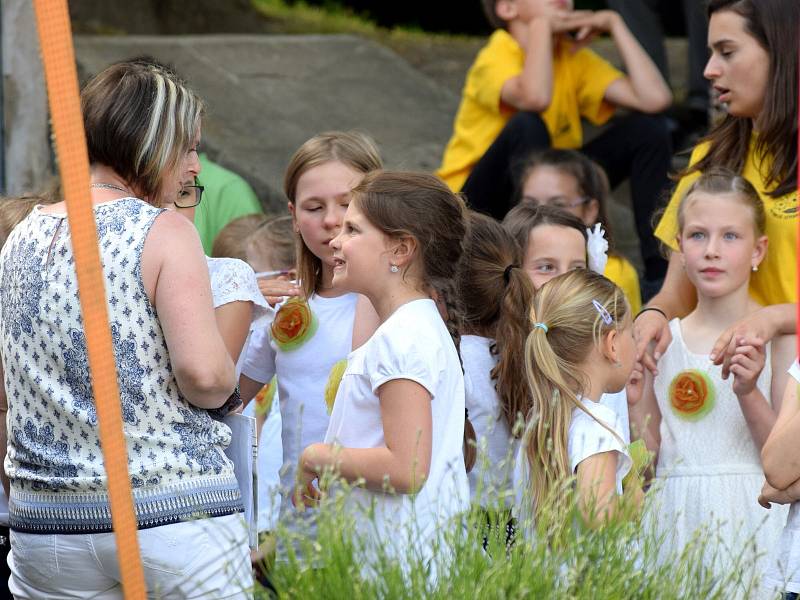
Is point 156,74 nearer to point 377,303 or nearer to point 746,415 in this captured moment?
point 377,303

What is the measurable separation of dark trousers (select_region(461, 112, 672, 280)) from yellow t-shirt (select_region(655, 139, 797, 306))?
51.2 inches

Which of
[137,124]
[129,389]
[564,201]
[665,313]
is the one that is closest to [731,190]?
[665,313]

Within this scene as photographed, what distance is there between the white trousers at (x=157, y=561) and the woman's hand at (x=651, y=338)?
158 cm

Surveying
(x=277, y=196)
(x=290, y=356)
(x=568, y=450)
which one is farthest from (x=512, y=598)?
(x=277, y=196)

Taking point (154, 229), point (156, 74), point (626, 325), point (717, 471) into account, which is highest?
point (156, 74)

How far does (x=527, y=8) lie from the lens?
577 cm

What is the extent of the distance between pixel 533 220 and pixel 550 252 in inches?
5.3

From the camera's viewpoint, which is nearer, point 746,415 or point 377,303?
point 377,303

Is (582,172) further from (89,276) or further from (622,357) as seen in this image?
(89,276)

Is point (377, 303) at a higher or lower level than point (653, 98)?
lower

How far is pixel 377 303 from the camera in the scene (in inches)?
127

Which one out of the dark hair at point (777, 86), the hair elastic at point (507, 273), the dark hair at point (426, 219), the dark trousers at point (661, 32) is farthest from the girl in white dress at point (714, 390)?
the dark trousers at point (661, 32)

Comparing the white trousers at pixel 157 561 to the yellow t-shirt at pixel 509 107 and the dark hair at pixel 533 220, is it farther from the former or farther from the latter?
the yellow t-shirt at pixel 509 107

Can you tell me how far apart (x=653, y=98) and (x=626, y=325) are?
256 centimetres
